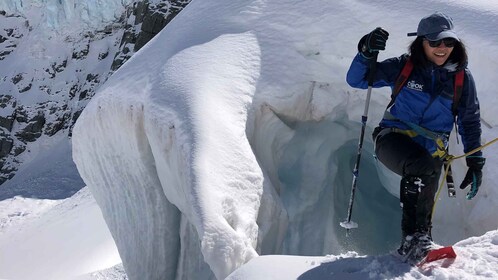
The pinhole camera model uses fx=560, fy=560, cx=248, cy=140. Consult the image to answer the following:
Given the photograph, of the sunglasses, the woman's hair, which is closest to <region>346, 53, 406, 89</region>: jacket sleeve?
the woman's hair

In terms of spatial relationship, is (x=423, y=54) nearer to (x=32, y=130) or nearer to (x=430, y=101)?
(x=430, y=101)

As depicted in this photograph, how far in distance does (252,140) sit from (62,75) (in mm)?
26631

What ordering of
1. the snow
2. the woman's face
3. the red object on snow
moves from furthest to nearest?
the snow → the woman's face → the red object on snow

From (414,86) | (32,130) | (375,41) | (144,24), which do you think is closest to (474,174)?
(414,86)

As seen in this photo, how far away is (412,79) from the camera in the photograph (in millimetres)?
3148

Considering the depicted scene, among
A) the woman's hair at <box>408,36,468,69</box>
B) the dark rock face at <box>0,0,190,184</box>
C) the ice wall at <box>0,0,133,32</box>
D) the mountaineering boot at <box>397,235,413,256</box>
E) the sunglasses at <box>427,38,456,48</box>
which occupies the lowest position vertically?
the dark rock face at <box>0,0,190,184</box>

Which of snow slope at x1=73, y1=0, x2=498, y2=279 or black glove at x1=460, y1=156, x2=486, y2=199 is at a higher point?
black glove at x1=460, y1=156, x2=486, y2=199

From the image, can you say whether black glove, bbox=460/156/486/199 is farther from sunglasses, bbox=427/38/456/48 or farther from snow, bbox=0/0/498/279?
snow, bbox=0/0/498/279

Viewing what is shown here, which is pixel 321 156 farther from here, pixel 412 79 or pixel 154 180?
pixel 412 79

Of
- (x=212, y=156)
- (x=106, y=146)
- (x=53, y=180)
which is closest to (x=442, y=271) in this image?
(x=212, y=156)

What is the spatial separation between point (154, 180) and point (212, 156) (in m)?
1.00

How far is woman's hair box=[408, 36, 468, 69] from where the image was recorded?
9.97ft

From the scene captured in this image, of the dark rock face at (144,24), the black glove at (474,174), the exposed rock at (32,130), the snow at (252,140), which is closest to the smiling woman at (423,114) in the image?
the black glove at (474,174)

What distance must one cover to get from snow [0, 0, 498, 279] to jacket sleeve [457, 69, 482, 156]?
3.63 ft
